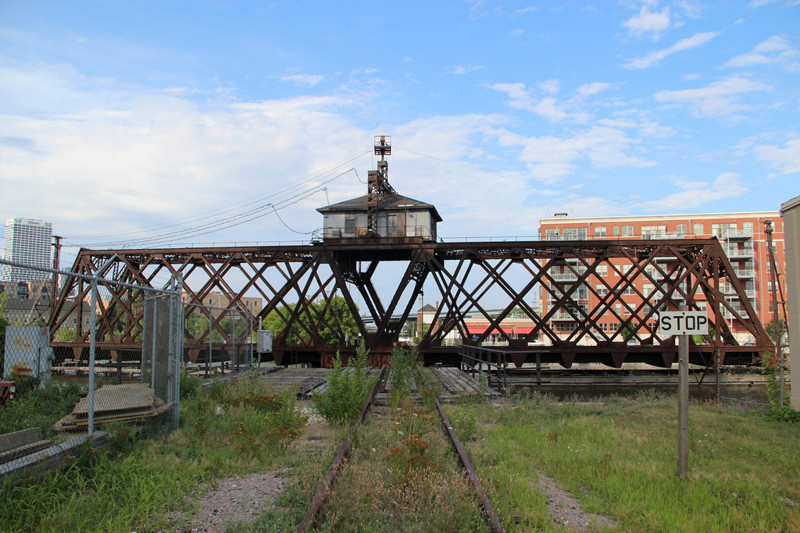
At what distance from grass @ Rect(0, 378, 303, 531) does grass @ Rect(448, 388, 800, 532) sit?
3.64m

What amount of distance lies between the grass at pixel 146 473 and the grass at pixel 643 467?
11.9 feet

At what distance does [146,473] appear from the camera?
7453 millimetres

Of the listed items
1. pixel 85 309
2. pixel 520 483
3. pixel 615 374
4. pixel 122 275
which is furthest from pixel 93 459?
pixel 85 309

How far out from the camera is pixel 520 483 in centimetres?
708

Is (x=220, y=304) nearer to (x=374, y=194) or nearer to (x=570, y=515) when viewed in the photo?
(x=374, y=194)

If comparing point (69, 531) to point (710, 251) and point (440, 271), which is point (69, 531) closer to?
point (440, 271)

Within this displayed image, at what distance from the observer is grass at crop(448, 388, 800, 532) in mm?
6148

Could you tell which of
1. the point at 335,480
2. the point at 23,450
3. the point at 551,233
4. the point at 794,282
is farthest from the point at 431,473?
the point at 551,233

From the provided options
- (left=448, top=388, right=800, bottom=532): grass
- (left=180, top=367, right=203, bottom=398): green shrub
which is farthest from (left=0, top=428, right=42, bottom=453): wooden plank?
(left=180, top=367, right=203, bottom=398): green shrub

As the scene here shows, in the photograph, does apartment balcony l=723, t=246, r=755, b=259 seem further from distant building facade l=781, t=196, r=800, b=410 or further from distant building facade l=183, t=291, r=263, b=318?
distant building facade l=781, t=196, r=800, b=410

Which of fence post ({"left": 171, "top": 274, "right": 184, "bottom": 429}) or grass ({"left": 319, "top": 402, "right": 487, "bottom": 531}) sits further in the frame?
fence post ({"left": 171, "top": 274, "right": 184, "bottom": 429})

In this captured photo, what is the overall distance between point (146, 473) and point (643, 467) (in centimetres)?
699

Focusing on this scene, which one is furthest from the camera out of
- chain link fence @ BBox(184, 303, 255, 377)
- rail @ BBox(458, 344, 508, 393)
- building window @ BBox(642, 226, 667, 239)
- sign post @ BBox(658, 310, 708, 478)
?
building window @ BBox(642, 226, 667, 239)

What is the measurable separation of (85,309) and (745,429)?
49.7 meters
